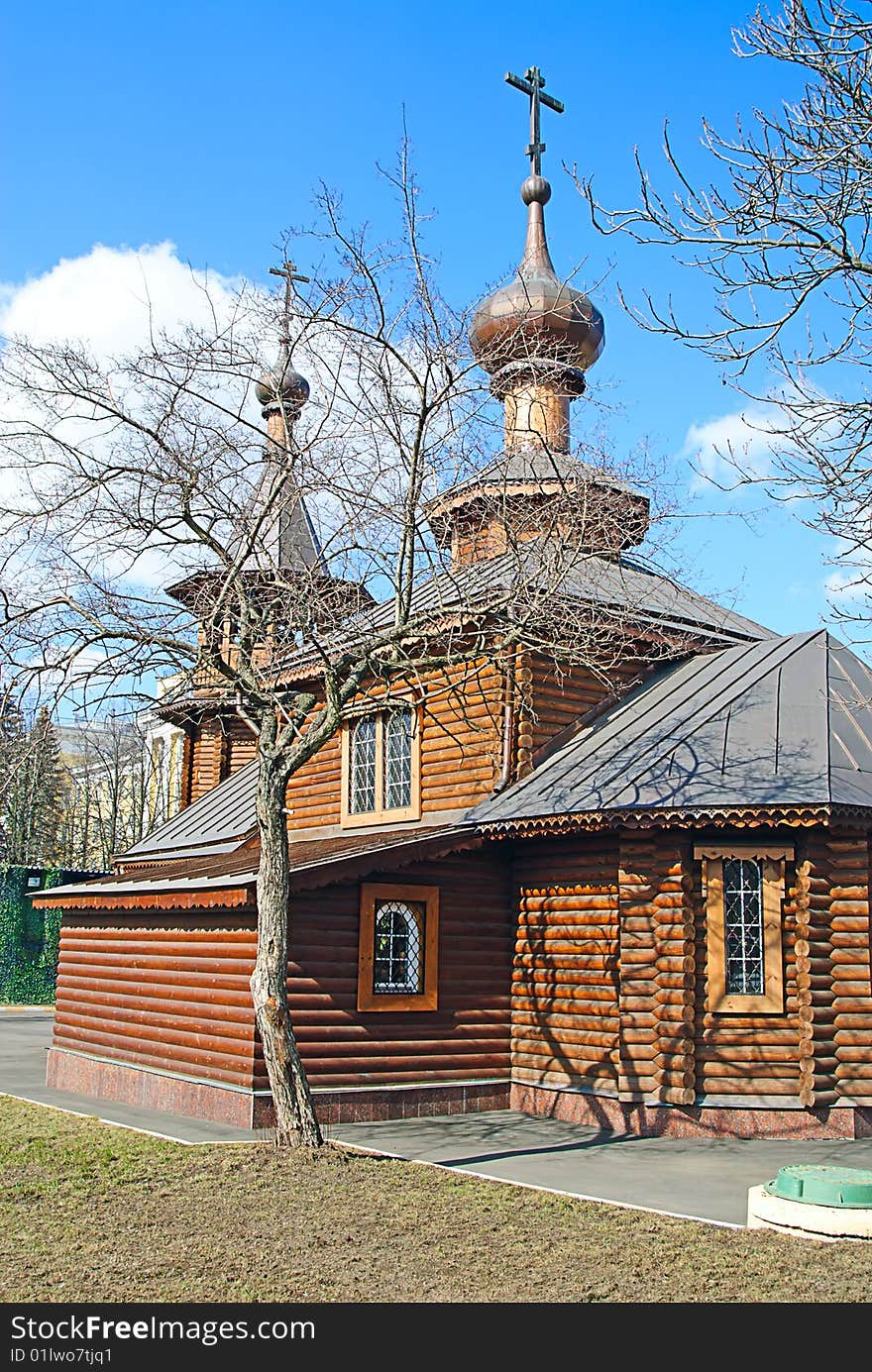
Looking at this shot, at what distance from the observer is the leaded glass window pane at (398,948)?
524 inches

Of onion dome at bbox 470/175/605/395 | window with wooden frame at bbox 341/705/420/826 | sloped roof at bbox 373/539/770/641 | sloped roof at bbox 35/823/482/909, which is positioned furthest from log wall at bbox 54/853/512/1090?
onion dome at bbox 470/175/605/395

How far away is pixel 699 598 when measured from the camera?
60.1ft

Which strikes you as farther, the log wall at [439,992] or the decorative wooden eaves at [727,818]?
the log wall at [439,992]

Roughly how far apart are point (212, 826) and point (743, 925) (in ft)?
32.0

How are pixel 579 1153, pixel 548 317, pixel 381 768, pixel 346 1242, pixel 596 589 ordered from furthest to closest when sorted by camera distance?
pixel 548 317
pixel 381 768
pixel 596 589
pixel 579 1153
pixel 346 1242

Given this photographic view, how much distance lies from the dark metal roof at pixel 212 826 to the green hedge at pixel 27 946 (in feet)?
46.3

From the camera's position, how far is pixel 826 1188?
7520 mm

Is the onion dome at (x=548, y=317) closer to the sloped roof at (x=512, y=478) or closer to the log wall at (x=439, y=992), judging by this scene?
the sloped roof at (x=512, y=478)

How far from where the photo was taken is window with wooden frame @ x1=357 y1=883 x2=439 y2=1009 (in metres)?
13.0

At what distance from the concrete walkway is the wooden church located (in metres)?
0.34

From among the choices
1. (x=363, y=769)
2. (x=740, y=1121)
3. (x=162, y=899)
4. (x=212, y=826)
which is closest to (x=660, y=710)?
(x=363, y=769)

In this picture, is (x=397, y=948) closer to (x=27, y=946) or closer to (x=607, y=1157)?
(x=607, y=1157)

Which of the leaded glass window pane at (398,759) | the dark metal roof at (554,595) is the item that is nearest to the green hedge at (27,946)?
the dark metal roof at (554,595)

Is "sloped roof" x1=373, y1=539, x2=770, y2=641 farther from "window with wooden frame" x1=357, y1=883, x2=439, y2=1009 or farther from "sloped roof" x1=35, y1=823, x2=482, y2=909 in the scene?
"window with wooden frame" x1=357, y1=883, x2=439, y2=1009
